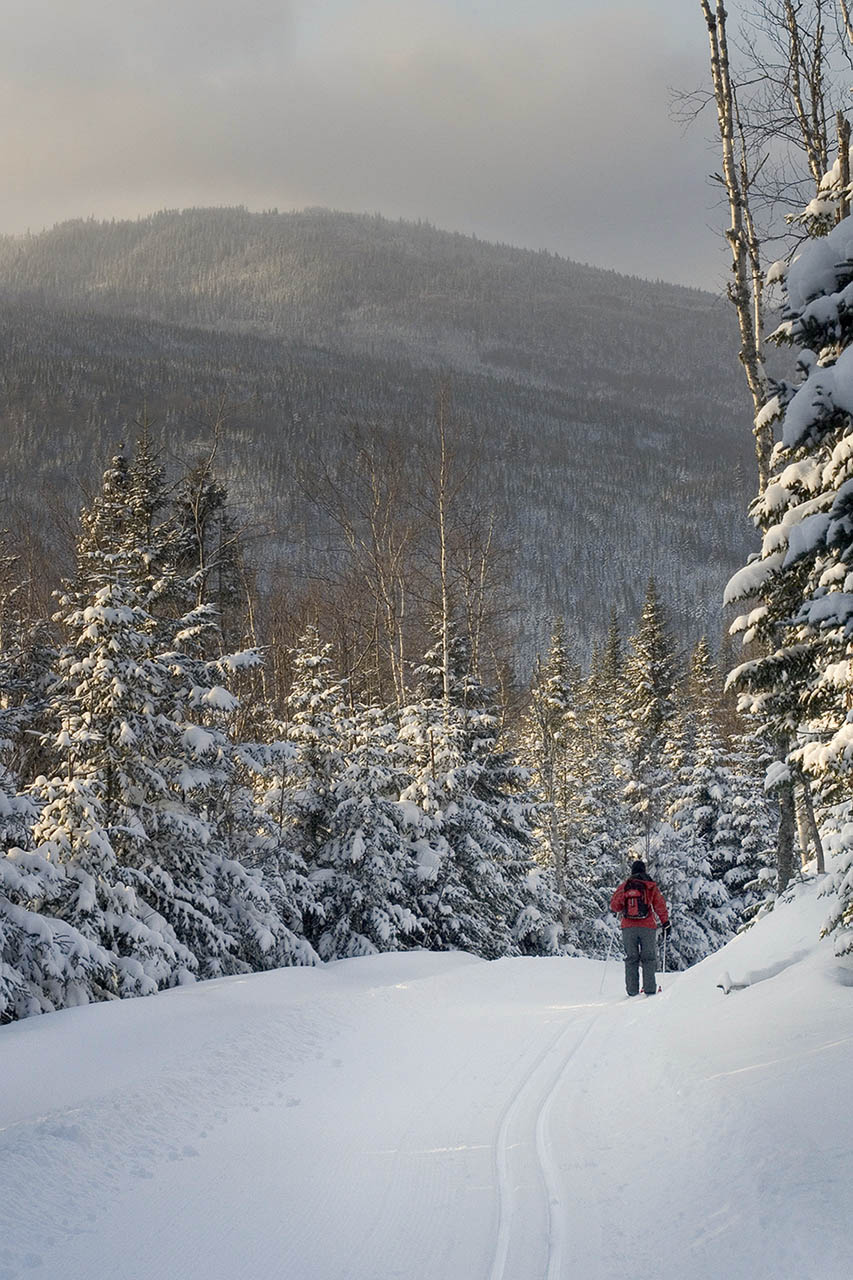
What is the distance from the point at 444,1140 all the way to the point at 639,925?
683 cm

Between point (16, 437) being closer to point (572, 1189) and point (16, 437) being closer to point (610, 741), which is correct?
point (610, 741)

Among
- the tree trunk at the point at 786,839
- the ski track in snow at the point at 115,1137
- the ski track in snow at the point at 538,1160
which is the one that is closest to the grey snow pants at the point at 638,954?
the tree trunk at the point at 786,839

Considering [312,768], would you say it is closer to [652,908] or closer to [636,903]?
[636,903]

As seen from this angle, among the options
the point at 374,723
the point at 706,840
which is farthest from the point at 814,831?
the point at 706,840

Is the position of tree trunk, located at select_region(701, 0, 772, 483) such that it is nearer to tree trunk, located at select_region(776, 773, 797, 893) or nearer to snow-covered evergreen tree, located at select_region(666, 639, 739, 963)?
tree trunk, located at select_region(776, 773, 797, 893)

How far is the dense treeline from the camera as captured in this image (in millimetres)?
12188

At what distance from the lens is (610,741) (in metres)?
41.5

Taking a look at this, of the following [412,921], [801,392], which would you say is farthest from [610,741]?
[801,392]

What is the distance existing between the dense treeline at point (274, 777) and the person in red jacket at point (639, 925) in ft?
6.98

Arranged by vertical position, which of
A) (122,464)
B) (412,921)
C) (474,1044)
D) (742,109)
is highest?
(742,109)

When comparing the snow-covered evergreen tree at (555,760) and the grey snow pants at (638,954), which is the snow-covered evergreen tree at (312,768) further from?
the snow-covered evergreen tree at (555,760)

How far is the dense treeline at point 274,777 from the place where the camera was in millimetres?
12188

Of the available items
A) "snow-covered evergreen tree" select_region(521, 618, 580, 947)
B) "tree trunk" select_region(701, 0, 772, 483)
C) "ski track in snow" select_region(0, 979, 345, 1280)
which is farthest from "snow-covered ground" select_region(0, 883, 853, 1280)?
"snow-covered evergreen tree" select_region(521, 618, 580, 947)

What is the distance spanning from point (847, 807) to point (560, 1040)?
152 inches
